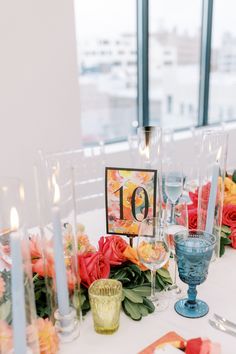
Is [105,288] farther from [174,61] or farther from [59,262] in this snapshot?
[174,61]

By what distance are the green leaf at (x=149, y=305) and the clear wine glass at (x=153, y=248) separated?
0.06ft

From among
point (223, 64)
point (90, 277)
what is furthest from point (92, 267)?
point (223, 64)

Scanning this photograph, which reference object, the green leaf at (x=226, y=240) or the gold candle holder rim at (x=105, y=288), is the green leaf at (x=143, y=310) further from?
the green leaf at (x=226, y=240)

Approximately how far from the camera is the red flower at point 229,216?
136cm

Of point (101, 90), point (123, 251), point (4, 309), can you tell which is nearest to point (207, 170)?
point (123, 251)

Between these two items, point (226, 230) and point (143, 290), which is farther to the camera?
point (226, 230)

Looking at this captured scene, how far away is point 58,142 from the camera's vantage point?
2752mm

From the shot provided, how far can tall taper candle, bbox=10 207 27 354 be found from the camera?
0.72 m

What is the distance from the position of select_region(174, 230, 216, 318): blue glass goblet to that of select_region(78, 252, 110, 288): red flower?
0.18 m

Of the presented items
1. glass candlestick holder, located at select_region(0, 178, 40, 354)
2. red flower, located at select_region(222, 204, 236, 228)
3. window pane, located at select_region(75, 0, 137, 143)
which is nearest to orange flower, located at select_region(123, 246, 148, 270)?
glass candlestick holder, located at select_region(0, 178, 40, 354)

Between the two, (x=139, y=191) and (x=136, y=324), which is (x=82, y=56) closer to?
(x=139, y=191)

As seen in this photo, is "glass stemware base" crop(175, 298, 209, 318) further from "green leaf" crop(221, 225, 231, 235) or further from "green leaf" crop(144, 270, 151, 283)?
"green leaf" crop(221, 225, 231, 235)

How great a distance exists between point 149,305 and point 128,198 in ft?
0.97

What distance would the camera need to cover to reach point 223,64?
13.9 feet
